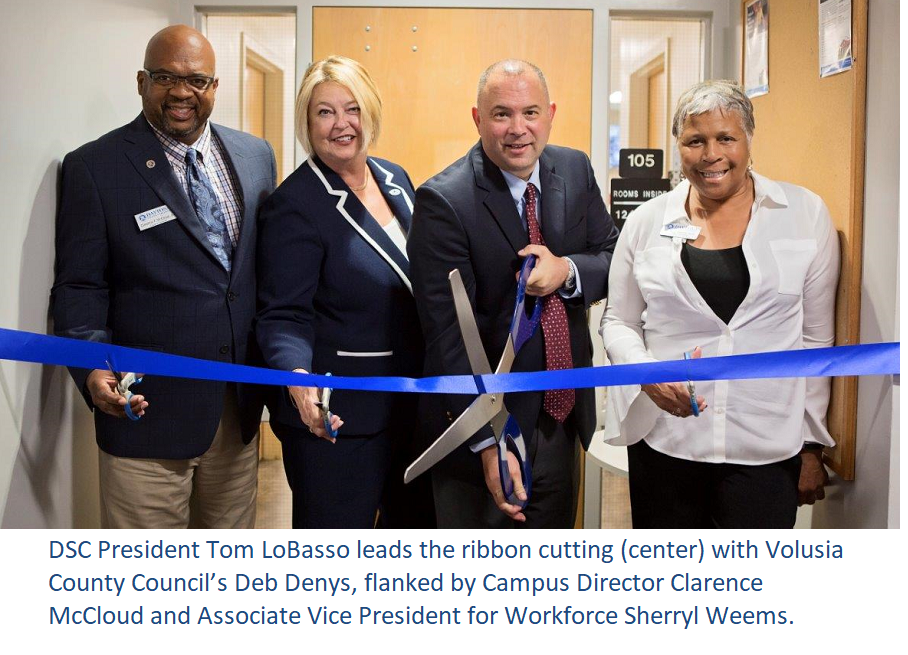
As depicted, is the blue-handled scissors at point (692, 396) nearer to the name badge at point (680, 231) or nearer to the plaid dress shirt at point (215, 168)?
the name badge at point (680, 231)

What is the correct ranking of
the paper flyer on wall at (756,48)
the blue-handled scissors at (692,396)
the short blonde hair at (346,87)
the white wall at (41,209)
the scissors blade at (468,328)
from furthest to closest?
the paper flyer on wall at (756,48) < the short blonde hair at (346,87) < the white wall at (41,209) < the scissors blade at (468,328) < the blue-handled scissors at (692,396)

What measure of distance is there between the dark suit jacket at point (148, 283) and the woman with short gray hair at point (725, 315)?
0.95m

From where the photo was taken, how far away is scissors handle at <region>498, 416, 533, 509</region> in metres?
2.03

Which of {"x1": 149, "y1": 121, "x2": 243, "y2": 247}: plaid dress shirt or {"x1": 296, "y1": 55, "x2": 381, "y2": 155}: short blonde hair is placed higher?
{"x1": 296, "y1": 55, "x2": 381, "y2": 155}: short blonde hair

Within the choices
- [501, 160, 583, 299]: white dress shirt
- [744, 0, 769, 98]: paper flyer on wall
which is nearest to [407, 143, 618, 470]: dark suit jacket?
[501, 160, 583, 299]: white dress shirt

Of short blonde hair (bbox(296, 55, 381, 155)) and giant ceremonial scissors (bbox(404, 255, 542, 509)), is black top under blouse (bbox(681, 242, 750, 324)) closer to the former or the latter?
giant ceremonial scissors (bbox(404, 255, 542, 509))

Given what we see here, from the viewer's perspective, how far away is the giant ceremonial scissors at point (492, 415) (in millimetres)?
2012

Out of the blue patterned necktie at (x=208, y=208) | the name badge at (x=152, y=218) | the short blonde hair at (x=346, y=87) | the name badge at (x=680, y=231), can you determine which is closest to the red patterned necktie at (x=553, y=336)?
the name badge at (x=680, y=231)

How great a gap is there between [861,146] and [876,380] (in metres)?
0.55

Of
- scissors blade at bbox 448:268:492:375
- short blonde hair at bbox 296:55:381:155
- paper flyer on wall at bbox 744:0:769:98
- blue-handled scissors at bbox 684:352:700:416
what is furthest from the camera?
paper flyer on wall at bbox 744:0:769:98

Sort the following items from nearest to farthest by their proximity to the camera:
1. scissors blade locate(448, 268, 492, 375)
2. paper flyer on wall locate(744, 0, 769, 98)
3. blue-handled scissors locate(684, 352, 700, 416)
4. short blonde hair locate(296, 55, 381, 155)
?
blue-handled scissors locate(684, 352, 700, 416) < scissors blade locate(448, 268, 492, 375) < short blonde hair locate(296, 55, 381, 155) < paper flyer on wall locate(744, 0, 769, 98)

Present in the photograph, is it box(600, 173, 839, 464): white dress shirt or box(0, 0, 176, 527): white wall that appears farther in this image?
box(0, 0, 176, 527): white wall

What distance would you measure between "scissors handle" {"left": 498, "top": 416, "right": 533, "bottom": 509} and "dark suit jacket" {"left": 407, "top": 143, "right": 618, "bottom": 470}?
0.17 feet
